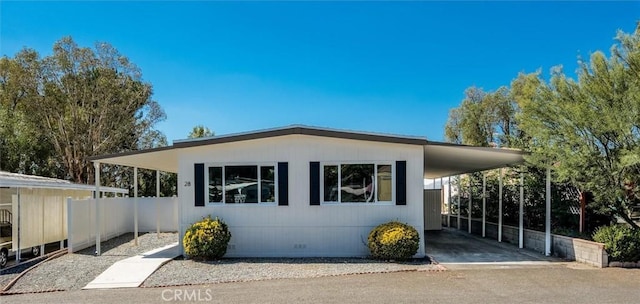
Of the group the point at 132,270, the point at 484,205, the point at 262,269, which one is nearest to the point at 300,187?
the point at 262,269

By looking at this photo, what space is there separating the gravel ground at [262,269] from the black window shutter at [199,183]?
4.44 feet

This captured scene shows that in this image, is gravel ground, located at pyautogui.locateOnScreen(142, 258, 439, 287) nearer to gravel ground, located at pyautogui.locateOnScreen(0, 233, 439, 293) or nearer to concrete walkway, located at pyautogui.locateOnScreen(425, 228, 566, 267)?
gravel ground, located at pyautogui.locateOnScreen(0, 233, 439, 293)

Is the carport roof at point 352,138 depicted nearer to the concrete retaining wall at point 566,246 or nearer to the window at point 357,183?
the window at point 357,183

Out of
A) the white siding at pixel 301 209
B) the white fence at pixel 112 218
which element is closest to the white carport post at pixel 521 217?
the white siding at pixel 301 209

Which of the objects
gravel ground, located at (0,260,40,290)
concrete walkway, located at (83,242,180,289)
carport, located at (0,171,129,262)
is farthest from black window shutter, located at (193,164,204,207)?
carport, located at (0,171,129,262)

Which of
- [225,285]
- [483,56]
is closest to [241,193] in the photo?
[225,285]

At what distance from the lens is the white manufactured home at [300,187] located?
991 cm

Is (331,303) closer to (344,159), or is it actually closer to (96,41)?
(344,159)

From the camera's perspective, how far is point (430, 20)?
1388cm

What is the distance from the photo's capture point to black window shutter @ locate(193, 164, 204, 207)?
10.2m

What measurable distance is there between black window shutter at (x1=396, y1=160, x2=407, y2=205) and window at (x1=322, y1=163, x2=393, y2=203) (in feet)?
0.55

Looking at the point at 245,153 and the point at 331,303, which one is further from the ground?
the point at 245,153

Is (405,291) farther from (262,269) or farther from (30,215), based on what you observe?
(30,215)

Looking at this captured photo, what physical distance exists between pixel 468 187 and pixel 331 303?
11.7 metres
